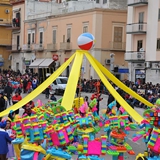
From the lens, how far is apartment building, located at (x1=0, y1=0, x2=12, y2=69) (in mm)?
63594

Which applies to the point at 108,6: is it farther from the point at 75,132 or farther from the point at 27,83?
the point at 75,132

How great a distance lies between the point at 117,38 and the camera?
149ft

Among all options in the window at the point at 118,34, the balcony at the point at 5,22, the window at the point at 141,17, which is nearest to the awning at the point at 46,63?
the window at the point at 118,34

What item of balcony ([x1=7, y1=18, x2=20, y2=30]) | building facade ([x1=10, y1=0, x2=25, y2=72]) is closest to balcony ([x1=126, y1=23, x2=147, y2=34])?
building facade ([x1=10, y1=0, x2=25, y2=72])

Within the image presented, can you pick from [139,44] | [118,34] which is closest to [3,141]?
[139,44]

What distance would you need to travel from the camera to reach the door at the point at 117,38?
148 feet

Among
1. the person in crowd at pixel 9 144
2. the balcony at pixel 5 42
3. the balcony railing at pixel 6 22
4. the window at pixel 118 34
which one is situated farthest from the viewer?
the balcony at pixel 5 42

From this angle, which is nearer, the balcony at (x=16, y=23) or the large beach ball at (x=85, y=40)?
the large beach ball at (x=85, y=40)

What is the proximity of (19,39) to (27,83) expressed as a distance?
916 inches

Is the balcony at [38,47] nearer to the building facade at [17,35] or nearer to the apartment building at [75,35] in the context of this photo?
the apartment building at [75,35]

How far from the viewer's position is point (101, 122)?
1423 cm

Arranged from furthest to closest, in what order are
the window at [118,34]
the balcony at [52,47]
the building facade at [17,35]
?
the building facade at [17,35] < the balcony at [52,47] < the window at [118,34]

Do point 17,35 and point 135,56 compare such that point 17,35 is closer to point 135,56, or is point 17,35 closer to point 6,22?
point 6,22

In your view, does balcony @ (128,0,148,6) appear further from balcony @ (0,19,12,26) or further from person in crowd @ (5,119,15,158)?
person in crowd @ (5,119,15,158)
